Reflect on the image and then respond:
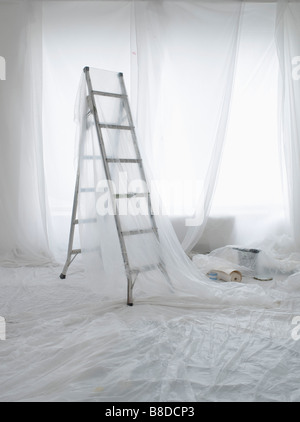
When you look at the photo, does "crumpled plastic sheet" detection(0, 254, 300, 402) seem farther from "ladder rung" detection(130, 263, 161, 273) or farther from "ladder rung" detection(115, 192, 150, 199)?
"ladder rung" detection(115, 192, 150, 199)

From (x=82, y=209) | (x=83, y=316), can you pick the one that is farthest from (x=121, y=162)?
(x=83, y=316)

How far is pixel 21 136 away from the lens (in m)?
3.56

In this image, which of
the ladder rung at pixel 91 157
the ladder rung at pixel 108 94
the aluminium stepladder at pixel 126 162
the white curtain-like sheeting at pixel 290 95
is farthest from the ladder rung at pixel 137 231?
the white curtain-like sheeting at pixel 290 95

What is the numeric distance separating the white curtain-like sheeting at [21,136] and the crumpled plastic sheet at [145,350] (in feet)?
4.00

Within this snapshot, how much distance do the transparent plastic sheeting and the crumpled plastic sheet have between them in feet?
0.30

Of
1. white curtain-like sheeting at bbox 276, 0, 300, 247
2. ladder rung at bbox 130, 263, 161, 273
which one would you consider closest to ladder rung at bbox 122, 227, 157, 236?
ladder rung at bbox 130, 263, 161, 273

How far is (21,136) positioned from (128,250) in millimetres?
1958

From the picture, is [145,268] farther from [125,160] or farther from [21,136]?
[21,136]

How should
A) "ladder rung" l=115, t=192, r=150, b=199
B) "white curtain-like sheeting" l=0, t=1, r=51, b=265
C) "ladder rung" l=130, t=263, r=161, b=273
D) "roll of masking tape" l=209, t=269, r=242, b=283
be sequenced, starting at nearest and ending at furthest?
"ladder rung" l=130, t=263, r=161, b=273 → "ladder rung" l=115, t=192, r=150, b=199 → "roll of masking tape" l=209, t=269, r=242, b=283 → "white curtain-like sheeting" l=0, t=1, r=51, b=265

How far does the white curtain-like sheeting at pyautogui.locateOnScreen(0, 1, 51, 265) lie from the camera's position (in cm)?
353

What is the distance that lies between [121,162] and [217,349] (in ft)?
4.19

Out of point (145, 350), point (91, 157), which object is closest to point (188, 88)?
point (91, 157)

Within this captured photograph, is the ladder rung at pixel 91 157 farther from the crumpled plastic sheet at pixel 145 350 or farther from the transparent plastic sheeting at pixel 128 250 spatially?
the crumpled plastic sheet at pixel 145 350

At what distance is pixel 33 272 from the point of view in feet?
10.2
